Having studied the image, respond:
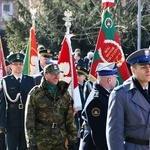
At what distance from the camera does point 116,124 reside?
5.78m

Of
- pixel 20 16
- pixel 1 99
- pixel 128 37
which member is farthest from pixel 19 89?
pixel 20 16

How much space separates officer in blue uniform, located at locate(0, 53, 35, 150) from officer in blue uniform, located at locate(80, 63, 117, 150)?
247 centimetres

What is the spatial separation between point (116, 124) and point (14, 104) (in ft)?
14.2

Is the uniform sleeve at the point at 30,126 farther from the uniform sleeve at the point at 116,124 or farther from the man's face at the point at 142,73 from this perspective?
the man's face at the point at 142,73

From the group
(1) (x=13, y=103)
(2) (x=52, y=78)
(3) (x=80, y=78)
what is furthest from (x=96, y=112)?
(3) (x=80, y=78)

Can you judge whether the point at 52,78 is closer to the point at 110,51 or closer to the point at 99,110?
the point at 99,110

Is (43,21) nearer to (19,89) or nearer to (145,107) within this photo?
(19,89)

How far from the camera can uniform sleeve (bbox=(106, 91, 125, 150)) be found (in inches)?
226

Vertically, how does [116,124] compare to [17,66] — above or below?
below

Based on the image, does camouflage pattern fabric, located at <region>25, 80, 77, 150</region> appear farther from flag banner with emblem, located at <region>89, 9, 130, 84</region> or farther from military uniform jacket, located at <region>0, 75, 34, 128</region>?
flag banner with emblem, located at <region>89, 9, 130, 84</region>

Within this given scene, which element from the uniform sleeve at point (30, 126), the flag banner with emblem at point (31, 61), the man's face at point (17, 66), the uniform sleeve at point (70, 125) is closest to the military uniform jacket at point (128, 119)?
the uniform sleeve at point (30, 126)

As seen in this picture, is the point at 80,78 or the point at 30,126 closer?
the point at 30,126

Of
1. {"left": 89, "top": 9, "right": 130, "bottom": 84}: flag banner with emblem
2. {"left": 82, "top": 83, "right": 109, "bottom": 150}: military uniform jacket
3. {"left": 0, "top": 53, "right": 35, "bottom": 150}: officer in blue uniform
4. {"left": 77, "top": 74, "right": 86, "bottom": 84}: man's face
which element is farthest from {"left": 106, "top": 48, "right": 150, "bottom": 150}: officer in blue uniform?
{"left": 77, "top": 74, "right": 86, "bottom": 84}: man's face

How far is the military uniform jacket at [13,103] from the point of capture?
32.2 ft
